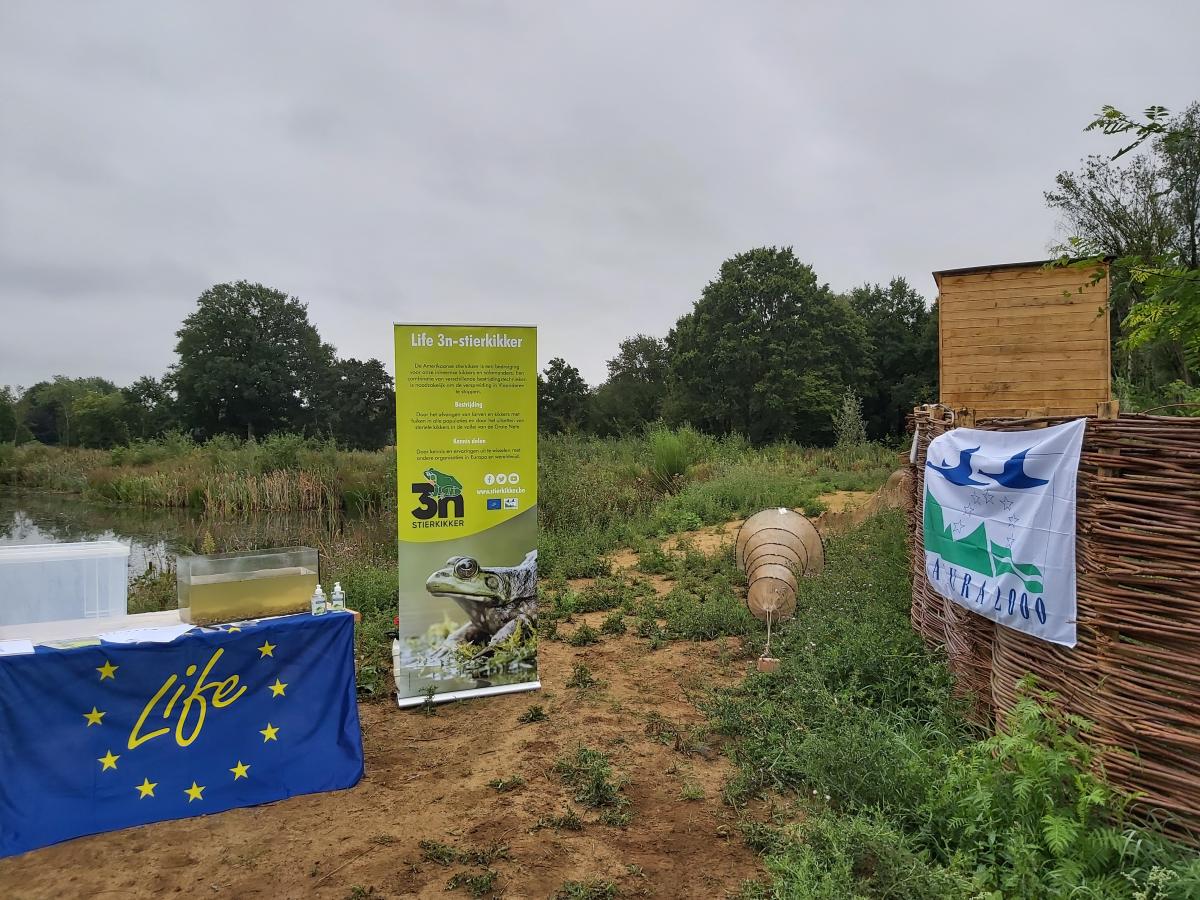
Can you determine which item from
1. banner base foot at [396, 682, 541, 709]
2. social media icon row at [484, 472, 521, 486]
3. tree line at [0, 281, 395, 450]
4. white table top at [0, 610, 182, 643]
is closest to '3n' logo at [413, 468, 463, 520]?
social media icon row at [484, 472, 521, 486]

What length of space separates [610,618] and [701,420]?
3288 cm

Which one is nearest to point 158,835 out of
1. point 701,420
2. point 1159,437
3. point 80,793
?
point 80,793

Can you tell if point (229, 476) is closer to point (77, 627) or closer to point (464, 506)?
point (464, 506)

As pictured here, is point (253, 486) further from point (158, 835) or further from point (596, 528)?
point (158, 835)

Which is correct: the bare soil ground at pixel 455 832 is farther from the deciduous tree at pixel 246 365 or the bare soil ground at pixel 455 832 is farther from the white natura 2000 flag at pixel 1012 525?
the deciduous tree at pixel 246 365

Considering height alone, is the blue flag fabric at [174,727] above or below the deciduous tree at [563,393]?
below

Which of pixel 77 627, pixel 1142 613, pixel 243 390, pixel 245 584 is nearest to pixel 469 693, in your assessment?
pixel 245 584

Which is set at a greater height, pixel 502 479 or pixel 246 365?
pixel 246 365

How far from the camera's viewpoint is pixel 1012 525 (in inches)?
134

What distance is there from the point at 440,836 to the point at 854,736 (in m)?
2.13

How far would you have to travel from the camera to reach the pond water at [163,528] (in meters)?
11.0

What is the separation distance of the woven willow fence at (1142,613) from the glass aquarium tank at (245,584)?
3.83 metres

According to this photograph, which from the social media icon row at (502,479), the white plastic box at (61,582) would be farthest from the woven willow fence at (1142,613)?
the white plastic box at (61,582)

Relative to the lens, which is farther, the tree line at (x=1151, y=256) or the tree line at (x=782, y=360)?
the tree line at (x=782, y=360)
